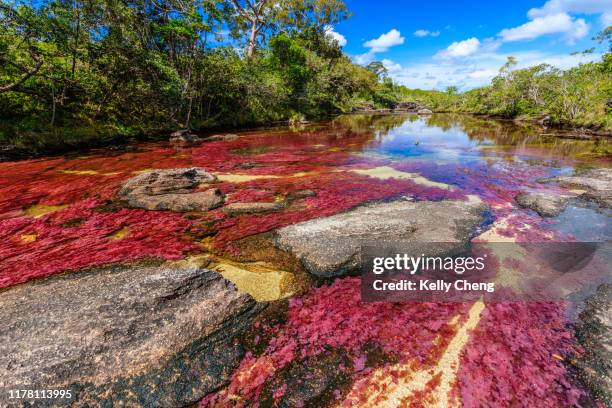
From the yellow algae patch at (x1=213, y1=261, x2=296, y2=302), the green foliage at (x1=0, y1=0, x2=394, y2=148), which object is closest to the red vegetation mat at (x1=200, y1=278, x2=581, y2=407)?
the yellow algae patch at (x1=213, y1=261, x2=296, y2=302)

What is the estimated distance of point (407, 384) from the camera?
2.73 m

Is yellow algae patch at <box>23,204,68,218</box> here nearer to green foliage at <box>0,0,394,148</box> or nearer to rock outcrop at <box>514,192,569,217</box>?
green foliage at <box>0,0,394,148</box>

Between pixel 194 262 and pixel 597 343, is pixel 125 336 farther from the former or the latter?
pixel 597 343

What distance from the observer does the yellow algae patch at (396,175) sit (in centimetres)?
948

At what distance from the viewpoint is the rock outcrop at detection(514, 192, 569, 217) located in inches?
271

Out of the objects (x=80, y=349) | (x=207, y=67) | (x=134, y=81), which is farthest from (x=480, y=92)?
(x=80, y=349)

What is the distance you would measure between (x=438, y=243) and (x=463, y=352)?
2.26 metres

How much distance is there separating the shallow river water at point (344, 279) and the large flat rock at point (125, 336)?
0.37m

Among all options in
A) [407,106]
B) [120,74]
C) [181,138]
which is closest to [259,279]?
[181,138]

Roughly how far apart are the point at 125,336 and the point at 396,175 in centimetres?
967

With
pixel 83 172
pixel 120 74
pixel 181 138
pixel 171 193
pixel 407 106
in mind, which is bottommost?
pixel 171 193

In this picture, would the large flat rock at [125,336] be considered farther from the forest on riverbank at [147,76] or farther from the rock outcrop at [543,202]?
the forest on riverbank at [147,76]

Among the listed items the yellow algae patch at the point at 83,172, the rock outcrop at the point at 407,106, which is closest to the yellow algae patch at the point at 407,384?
the yellow algae patch at the point at 83,172

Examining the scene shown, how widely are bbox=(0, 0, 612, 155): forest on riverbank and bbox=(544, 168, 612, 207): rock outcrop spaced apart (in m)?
13.1
